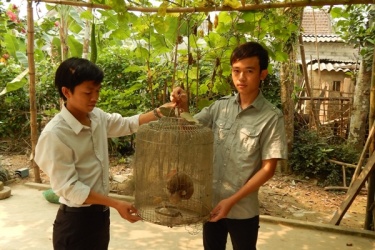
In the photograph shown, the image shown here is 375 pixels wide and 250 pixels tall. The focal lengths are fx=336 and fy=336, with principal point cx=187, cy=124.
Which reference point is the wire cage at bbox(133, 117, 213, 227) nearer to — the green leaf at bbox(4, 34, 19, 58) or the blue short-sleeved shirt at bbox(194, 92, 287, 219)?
the blue short-sleeved shirt at bbox(194, 92, 287, 219)

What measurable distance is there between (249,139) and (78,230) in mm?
915

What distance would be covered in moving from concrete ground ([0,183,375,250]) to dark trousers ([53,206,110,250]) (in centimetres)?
141

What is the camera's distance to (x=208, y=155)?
1713mm

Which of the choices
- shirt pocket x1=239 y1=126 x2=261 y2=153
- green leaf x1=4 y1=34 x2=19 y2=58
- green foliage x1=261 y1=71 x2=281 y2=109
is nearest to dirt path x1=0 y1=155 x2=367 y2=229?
green foliage x1=261 y1=71 x2=281 y2=109

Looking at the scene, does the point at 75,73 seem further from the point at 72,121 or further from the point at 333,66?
the point at 333,66

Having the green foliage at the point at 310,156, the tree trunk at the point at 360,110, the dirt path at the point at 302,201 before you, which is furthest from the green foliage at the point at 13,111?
the tree trunk at the point at 360,110

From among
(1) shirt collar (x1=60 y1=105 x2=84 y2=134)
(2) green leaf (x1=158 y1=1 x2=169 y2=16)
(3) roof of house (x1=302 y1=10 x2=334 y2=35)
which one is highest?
(3) roof of house (x1=302 y1=10 x2=334 y2=35)

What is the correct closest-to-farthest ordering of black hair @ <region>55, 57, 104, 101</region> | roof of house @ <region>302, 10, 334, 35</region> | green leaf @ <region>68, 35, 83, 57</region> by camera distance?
A: black hair @ <region>55, 57, 104, 101</region>, green leaf @ <region>68, 35, 83, 57</region>, roof of house @ <region>302, 10, 334, 35</region>

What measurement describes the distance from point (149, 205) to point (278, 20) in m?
1.52

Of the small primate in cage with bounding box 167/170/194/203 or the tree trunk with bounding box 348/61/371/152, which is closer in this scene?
the small primate in cage with bounding box 167/170/194/203

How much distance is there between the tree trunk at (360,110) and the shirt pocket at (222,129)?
462 centimetres

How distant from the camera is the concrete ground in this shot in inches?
117

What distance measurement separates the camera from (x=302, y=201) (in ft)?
15.8

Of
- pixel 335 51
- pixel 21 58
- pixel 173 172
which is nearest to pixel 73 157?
pixel 173 172
